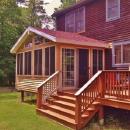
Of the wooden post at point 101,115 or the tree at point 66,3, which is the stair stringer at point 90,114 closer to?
the wooden post at point 101,115

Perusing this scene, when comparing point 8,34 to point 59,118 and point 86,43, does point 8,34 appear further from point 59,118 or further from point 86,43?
point 59,118

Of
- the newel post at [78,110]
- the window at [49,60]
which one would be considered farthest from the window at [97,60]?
the newel post at [78,110]

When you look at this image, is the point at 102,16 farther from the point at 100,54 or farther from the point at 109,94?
the point at 109,94

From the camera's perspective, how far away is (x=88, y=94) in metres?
10.6

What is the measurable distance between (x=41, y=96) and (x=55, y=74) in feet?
4.09

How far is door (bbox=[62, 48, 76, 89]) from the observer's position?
14.5m

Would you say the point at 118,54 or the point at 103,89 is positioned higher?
the point at 118,54

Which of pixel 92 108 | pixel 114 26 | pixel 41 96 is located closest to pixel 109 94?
pixel 92 108

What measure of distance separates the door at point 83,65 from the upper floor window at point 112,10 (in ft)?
7.93

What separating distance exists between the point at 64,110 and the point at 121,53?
559 cm

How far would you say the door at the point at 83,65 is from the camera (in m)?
15.4

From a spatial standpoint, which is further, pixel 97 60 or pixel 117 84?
pixel 97 60

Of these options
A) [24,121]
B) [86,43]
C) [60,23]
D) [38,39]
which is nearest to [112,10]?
[86,43]

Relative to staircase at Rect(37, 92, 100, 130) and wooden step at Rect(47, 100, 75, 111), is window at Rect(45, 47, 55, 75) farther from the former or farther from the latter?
wooden step at Rect(47, 100, 75, 111)
